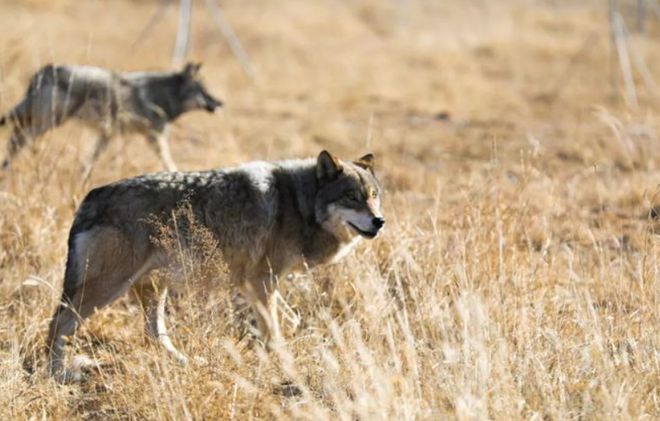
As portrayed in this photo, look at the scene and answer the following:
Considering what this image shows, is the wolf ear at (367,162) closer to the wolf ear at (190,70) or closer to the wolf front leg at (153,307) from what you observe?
the wolf front leg at (153,307)

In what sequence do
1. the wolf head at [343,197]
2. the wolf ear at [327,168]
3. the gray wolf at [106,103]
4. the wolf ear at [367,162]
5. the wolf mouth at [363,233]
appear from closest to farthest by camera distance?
the wolf mouth at [363,233] → the wolf head at [343,197] → the wolf ear at [327,168] → the wolf ear at [367,162] → the gray wolf at [106,103]

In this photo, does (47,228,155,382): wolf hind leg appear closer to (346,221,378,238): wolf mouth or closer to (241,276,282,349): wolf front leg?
(241,276,282,349): wolf front leg

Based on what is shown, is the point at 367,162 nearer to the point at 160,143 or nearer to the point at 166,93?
the point at 160,143

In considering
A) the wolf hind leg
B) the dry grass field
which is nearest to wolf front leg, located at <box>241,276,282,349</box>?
the dry grass field

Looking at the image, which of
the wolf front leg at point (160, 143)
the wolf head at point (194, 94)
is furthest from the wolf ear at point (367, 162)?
the wolf head at point (194, 94)

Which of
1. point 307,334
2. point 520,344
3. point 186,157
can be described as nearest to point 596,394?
point 520,344

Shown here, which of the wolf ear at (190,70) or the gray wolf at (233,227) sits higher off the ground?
the gray wolf at (233,227)

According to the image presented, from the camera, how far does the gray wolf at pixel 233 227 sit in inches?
236

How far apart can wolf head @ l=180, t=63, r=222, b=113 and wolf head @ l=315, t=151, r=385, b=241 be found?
6507 millimetres

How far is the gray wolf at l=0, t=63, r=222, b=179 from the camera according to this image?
10.2 m

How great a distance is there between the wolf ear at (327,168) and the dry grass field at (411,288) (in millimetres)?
636

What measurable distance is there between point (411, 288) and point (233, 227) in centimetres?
124

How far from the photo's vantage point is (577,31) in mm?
25594

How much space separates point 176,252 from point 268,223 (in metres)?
0.74
